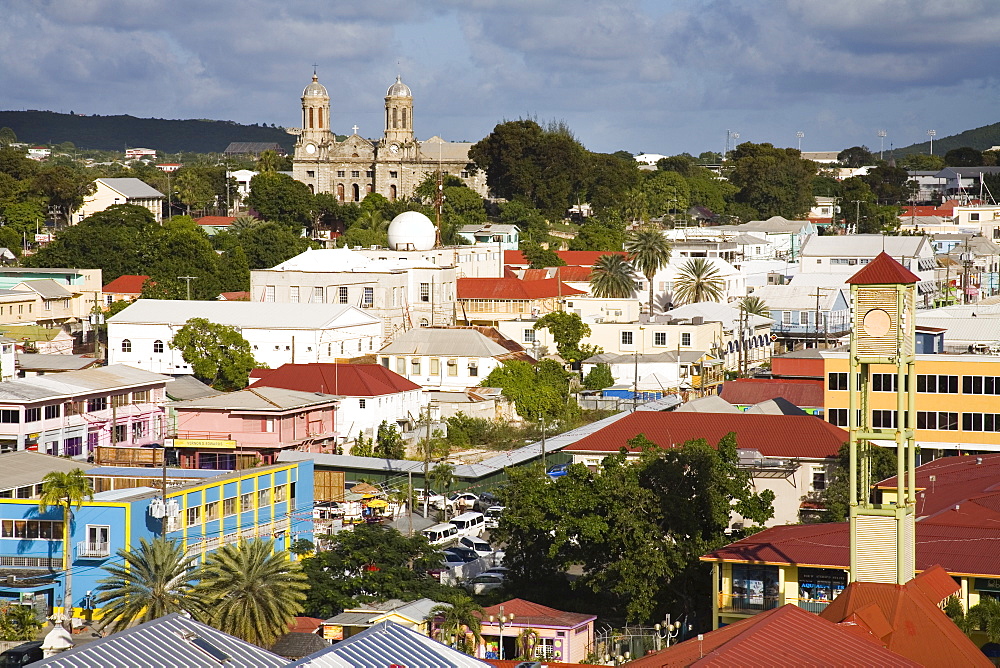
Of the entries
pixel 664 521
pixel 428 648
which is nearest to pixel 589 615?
pixel 664 521

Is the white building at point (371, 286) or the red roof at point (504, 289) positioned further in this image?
the red roof at point (504, 289)

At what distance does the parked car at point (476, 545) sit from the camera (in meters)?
39.6

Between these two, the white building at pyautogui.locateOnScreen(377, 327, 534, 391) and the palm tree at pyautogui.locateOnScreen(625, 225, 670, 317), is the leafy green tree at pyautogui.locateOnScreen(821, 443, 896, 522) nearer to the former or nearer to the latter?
the white building at pyautogui.locateOnScreen(377, 327, 534, 391)

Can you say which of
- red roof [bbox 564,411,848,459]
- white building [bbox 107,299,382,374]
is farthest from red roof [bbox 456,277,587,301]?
red roof [bbox 564,411,848,459]

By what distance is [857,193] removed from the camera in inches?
5477

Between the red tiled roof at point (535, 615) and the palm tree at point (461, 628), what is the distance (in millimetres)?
576

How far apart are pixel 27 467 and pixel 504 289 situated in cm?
4258

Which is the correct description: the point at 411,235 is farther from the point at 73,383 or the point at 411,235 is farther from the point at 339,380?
the point at 73,383

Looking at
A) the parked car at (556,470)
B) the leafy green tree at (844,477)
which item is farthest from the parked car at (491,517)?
the leafy green tree at (844,477)

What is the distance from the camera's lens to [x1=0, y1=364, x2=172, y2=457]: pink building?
4781cm

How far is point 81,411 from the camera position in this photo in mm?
50406

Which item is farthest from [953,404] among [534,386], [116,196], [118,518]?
[116,196]

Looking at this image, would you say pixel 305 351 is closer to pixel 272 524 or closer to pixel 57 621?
pixel 272 524

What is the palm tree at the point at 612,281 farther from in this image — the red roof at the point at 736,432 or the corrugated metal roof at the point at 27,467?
the corrugated metal roof at the point at 27,467
